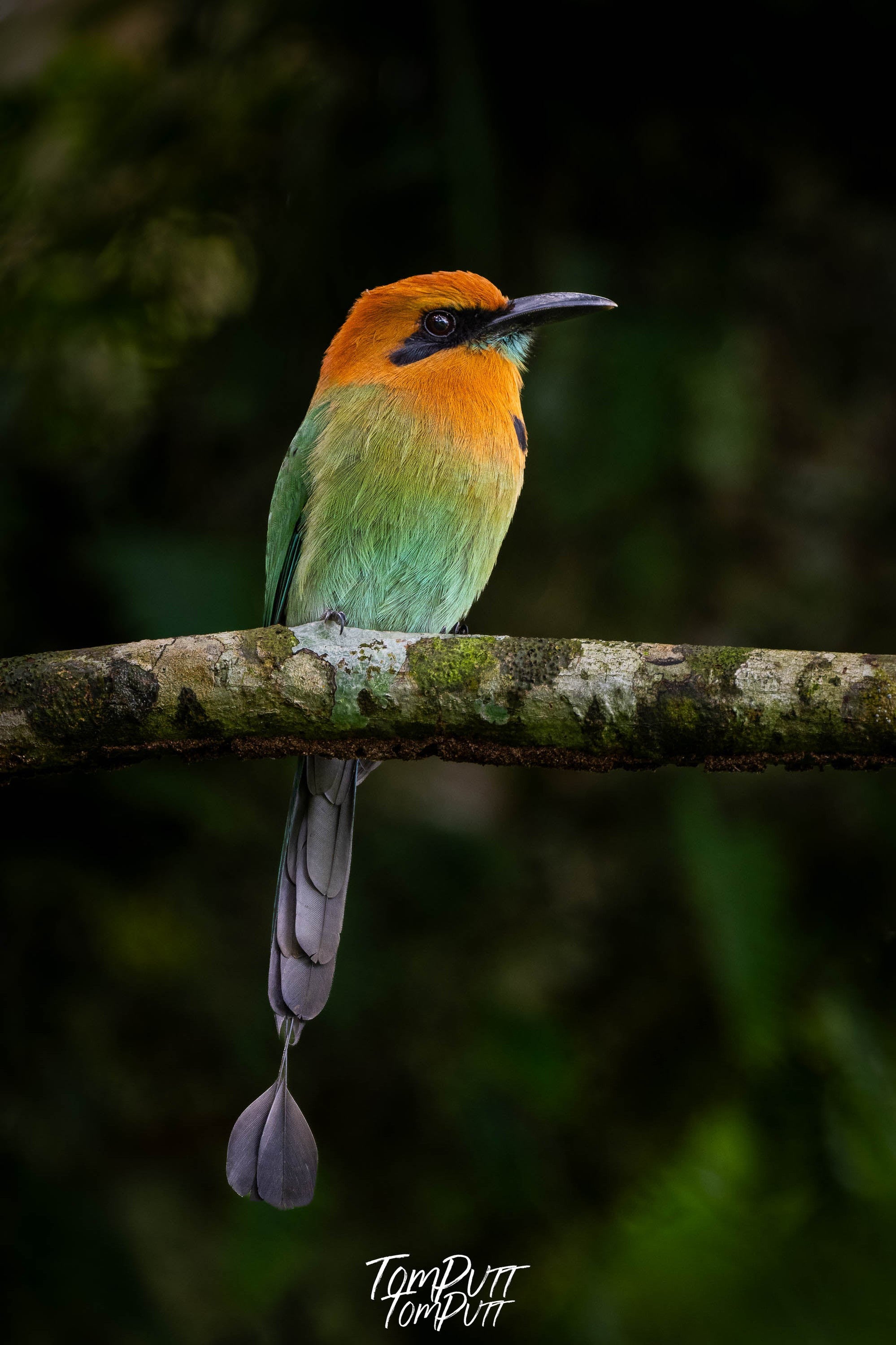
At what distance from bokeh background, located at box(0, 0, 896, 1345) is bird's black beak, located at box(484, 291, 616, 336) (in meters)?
0.30

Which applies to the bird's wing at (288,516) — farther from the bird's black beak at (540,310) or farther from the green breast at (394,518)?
the bird's black beak at (540,310)

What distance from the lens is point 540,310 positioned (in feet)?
10.6

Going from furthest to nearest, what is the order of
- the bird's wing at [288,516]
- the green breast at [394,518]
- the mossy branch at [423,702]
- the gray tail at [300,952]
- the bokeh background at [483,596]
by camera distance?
the bokeh background at [483,596] < the bird's wing at [288,516] < the green breast at [394,518] < the gray tail at [300,952] < the mossy branch at [423,702]

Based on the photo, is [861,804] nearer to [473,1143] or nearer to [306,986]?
[473,1143]

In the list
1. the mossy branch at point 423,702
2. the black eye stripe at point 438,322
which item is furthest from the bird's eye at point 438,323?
the mossy branch at point 423,702

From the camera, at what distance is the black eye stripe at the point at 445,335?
10.7ft

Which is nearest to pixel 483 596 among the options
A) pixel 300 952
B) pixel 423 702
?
pixel 300 952

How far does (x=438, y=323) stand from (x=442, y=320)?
0.01 metres

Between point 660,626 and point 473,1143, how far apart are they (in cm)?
172

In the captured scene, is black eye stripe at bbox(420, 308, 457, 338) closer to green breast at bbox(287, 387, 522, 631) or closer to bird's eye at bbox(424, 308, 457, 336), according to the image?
bird's eye at bbox(424, 308, 457, 336)

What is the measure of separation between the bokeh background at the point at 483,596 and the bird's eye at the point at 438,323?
0.40 meters

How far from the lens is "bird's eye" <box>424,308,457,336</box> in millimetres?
3287

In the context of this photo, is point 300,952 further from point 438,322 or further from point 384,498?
point 438,322

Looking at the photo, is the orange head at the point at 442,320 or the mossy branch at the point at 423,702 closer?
the mossy branch at the point at 423,702
